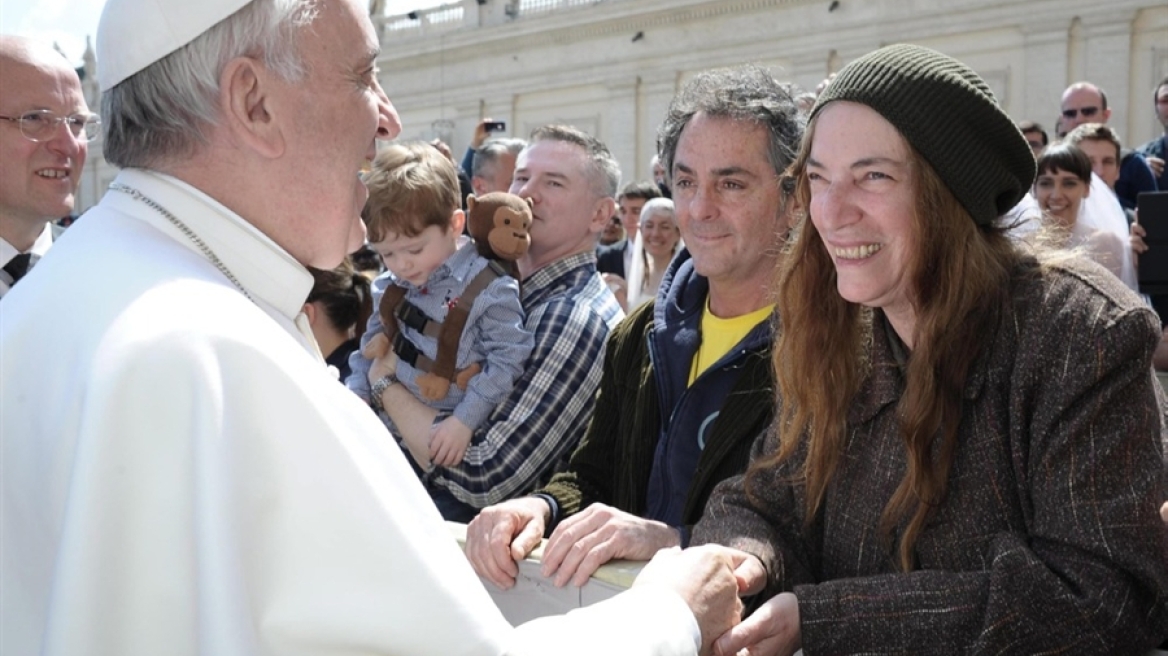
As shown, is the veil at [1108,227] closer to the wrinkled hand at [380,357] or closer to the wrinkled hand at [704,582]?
the wrinkled hand at [380,357]

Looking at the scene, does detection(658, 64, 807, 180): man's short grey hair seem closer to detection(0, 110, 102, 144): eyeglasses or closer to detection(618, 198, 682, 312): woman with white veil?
detection(0, 110, 102, 144): eyeglasses

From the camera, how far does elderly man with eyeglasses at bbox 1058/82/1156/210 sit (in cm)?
781

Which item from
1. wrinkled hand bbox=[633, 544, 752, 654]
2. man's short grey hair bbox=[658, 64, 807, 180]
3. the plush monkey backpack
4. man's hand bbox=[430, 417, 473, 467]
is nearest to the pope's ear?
wrinkled hand bbox=[633, 544, 752, 654]

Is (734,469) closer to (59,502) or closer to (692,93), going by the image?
(692,93)

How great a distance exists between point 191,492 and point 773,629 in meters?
1.17

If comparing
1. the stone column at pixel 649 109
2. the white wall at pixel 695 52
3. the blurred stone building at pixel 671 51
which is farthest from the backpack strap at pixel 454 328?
the stone column at pixel 649 109

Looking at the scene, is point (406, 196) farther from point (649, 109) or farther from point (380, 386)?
point (649, 109)

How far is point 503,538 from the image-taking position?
7.93 feet

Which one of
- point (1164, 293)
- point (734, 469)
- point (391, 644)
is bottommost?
point (1164, 293)

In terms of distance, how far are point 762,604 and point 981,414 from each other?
1.87 ft

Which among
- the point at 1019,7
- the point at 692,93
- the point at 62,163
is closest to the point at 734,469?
the point at 692,93

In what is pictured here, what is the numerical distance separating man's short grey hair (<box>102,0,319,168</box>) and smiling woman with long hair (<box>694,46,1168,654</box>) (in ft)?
3.65

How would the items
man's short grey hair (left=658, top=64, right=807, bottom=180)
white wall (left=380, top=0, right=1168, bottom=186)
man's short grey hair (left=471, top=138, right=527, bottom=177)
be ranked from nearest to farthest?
man's short grey hair (left=658, top=64, right=807, bottom=180), man's short grey hair (left=471, top=138, right=527, bottom=177), white wall (left=380, top=0, right=1168, bottom=186)

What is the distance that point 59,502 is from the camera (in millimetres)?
1284
